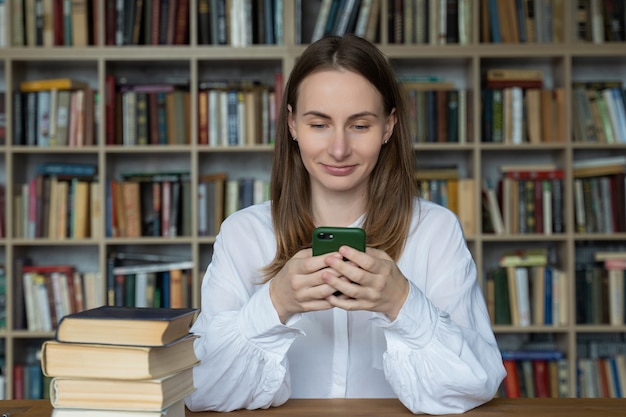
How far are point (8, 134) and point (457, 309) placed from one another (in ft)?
8.59

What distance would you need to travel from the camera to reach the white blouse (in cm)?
136

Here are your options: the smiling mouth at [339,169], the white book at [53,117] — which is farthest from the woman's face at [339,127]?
the white book at [53,117]

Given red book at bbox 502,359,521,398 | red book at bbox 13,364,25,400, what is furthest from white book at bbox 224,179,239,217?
red book at bbox 502,359,521,398

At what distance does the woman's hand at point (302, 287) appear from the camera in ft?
4.29

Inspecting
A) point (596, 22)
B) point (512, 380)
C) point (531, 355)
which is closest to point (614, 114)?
point (596, 22)

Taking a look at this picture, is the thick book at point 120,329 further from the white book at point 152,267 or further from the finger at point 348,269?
the white book at point 152,267

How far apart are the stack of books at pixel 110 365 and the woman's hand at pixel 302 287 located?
29 cm

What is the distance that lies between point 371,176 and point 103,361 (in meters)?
0.85

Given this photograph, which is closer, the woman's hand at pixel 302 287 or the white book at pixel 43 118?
the woman's hand at pixel 302 287

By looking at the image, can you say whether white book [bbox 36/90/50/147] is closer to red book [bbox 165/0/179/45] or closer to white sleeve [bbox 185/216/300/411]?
red book [bbox 165/0/179/45]

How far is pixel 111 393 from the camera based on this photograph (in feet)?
3.49

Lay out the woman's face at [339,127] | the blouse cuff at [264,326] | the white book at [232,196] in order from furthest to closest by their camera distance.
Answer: the white book at [232,196] → the woman's face at [339,127] → the blouse cuff at [264,326]

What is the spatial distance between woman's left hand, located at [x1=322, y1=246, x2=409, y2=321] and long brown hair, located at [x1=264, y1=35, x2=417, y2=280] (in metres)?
0.38

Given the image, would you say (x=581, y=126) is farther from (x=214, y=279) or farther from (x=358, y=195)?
(x=214, y=279)
